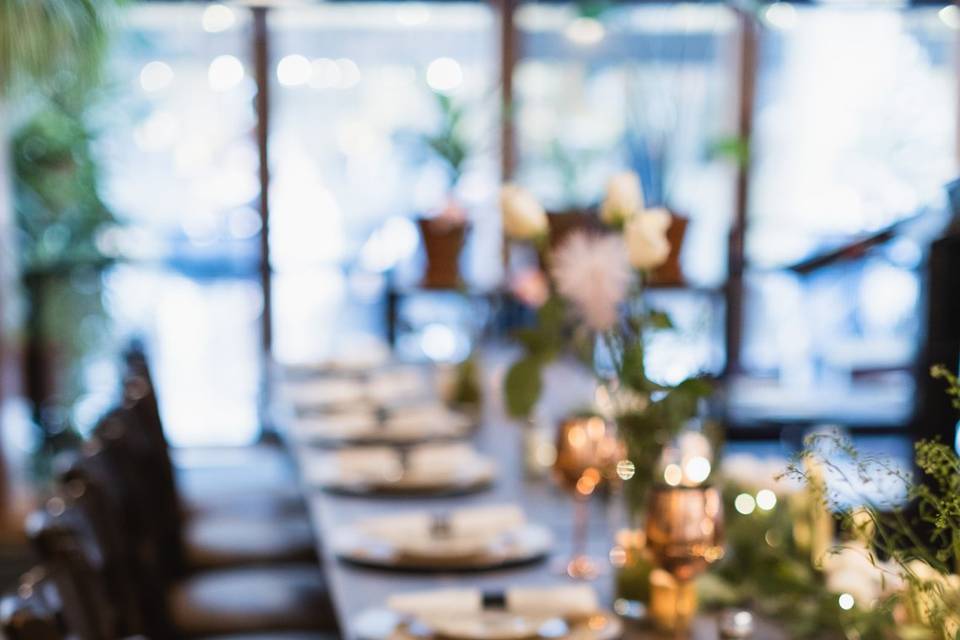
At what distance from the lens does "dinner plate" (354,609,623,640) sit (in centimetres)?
199

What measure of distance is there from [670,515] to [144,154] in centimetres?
618

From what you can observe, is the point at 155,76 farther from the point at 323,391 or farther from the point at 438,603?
the point at 438,603

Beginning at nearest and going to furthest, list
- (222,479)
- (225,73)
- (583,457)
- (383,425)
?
(583,457)
(383,425)
(222,479)
(225,73)

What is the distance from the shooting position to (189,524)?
14.0 ft

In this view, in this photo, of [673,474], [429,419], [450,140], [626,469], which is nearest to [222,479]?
[429,419]

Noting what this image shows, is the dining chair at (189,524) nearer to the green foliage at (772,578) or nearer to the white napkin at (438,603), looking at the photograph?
the white napkin at (438,603)

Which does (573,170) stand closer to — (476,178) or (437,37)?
(476,178)

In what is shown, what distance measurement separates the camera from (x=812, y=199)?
326 inches

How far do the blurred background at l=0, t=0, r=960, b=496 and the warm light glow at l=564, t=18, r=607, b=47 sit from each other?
0.02 meters

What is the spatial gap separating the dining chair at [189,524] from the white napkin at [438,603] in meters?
1.55

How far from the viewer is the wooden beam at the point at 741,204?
786 cm

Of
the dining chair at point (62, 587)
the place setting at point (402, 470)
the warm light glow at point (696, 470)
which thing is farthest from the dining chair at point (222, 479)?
the warm light glow at point (696, 470)

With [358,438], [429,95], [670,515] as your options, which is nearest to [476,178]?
[429,95]

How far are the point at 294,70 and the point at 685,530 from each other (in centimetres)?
621
